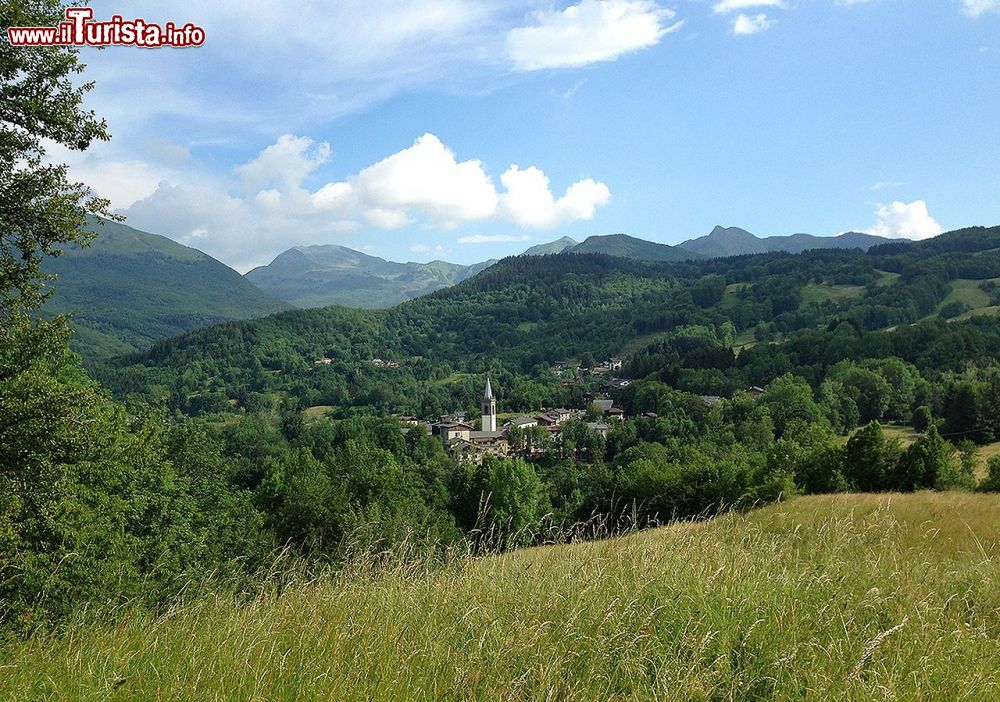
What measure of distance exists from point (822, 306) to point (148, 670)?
20858cm

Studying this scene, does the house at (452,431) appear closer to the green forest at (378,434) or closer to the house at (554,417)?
the green forest at (378,434)

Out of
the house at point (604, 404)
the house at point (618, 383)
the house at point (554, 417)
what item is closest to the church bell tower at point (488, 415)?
the house at point (554, 417)

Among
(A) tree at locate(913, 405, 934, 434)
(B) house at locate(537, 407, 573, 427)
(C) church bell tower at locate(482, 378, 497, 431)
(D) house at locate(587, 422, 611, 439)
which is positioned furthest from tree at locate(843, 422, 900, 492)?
(C) church bell tower at locate(482, 378, 497, 431)

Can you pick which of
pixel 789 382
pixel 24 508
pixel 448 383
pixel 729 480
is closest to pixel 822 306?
pixel 789 382

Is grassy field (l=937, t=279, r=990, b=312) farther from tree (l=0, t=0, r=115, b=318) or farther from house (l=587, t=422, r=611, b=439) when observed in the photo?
tree (l=0, t=0, r=115, b=318)

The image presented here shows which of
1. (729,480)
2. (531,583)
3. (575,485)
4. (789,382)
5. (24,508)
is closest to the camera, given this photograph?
(531,583)

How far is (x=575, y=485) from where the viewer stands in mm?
65688

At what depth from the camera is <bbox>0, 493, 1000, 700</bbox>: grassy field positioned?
3109 millimetres

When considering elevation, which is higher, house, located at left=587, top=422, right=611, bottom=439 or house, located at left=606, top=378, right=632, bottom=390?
house, located at left=606, top=378, right=632, bottom=390

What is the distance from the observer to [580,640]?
11.8ft

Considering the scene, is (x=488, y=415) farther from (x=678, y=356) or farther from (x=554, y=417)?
(x=678, y=356)

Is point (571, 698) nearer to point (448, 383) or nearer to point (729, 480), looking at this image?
point (729, 480)

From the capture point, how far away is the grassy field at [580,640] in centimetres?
311

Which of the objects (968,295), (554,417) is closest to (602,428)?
(554,417)
